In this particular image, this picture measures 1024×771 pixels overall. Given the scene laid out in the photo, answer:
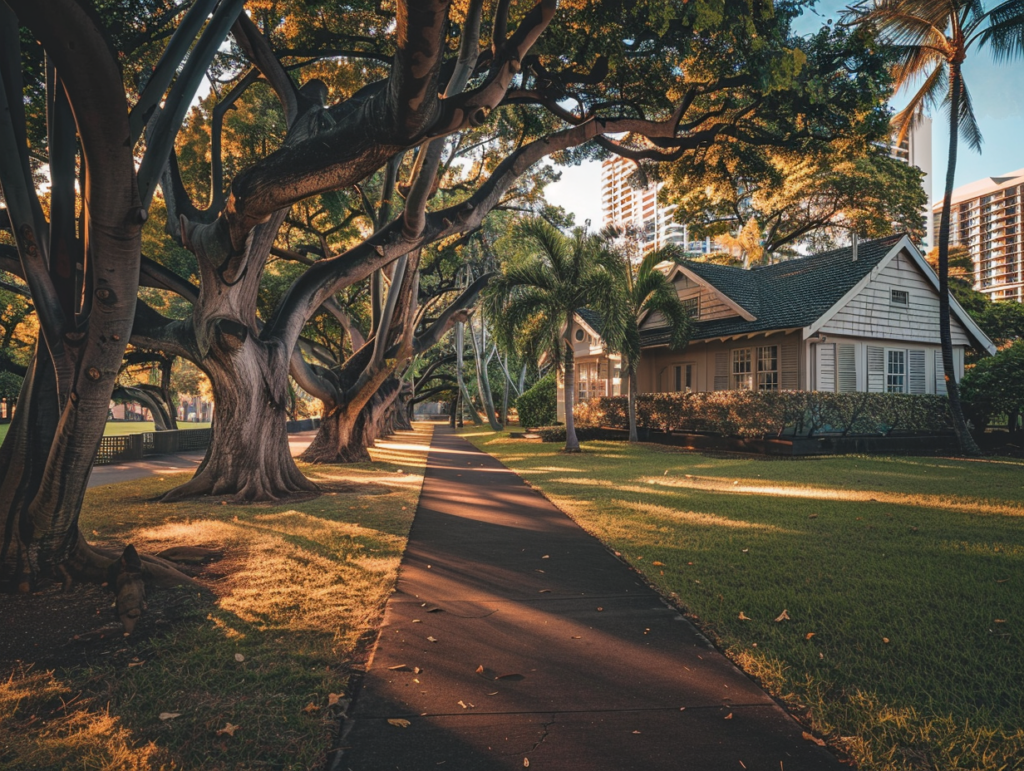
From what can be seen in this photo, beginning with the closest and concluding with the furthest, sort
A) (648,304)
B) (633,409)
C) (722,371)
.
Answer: (648,304) < (722,371) < (633,409)

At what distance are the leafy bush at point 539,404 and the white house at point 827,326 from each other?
11198mm

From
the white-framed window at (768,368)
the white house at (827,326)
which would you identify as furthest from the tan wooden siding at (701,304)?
the white-framed window at (768,368)

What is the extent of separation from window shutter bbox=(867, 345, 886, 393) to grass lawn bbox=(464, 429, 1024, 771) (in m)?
8.16

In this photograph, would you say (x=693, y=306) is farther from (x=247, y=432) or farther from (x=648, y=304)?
(x=247, y=432)

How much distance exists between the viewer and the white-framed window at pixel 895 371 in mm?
19312

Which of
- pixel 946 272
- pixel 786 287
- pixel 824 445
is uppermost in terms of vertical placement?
pixel 786 287

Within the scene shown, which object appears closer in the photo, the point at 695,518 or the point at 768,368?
the point at 695,518

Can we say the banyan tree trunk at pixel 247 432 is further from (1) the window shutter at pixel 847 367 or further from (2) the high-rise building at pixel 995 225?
(2) the high-rise building at pixel 995 225

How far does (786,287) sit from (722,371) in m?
Result: 4.04

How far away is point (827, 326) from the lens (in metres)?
17.9

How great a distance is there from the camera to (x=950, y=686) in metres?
3.14

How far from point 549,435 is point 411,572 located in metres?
18.6

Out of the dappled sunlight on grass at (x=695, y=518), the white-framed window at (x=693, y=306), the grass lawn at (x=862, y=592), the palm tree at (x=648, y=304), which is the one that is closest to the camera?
the grass lawn at (x=862, y=592)

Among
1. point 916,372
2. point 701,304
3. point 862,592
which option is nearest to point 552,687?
point 862,592
